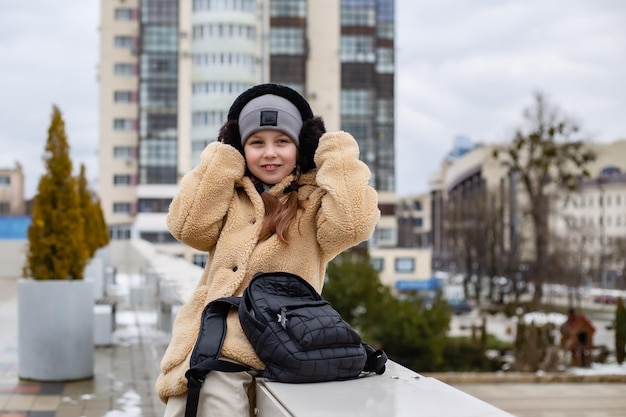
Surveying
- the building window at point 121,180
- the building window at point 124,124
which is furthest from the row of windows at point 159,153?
the building window at point 124,124

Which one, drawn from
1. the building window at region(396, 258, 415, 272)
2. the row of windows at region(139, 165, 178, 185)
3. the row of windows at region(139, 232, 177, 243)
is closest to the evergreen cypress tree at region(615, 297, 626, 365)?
the building window at region(396, 258, 415, 272)

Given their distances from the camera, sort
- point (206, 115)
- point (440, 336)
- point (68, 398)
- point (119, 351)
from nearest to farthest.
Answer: point (68, 398)
point (119, 351)
point (440, 336)
point (206, 115)

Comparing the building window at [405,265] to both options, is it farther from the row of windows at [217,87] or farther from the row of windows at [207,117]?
the row of windows at [217,87]

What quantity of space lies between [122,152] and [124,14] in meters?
10.8

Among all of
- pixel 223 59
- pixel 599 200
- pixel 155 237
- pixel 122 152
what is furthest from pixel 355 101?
pixel 599 200

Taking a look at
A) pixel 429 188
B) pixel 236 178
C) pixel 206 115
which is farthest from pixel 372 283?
pixel 429 188

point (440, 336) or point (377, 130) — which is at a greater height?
point (377, 130)

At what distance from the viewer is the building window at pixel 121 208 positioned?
60.7 meters

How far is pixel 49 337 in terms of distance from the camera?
21.7ft

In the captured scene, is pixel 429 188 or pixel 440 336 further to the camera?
pixel 429 188

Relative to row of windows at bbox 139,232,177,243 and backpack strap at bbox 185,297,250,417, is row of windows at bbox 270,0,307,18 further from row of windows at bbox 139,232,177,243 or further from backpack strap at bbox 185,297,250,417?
backpack strap at bbox 185,297,250,417

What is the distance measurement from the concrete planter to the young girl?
13.8 feet

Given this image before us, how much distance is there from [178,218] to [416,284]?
56.4 metres

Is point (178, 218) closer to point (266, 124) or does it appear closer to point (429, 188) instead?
point (266, 124)
